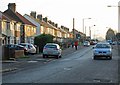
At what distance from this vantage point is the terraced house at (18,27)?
76575mm

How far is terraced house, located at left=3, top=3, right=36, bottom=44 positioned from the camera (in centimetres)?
7657

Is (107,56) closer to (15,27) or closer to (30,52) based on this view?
(30,52)

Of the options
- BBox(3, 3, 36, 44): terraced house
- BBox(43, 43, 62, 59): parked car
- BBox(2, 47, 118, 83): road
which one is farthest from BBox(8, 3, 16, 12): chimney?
BBox(2, 47, 118, 83): road

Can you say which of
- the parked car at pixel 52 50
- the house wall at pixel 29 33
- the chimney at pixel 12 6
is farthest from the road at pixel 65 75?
the house wall at pixel 29 33

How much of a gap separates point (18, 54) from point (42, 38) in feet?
54.5

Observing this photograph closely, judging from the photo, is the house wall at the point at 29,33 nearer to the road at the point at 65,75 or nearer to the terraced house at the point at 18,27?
the terraced house at the point at 18,27

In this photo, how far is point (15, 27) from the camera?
7619cm

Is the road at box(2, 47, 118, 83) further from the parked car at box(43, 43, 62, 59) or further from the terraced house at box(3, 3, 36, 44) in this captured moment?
the terraced house at box(3, 3, 36, 44)

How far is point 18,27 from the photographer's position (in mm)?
79188

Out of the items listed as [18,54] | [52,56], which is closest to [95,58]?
[52,56]

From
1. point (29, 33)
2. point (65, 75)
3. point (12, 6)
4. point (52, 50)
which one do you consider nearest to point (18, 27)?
point (12, 6)

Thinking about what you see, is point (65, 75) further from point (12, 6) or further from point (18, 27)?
point (12, 6)

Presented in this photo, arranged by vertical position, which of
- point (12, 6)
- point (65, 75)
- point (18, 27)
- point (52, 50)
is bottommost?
point (65, 75)

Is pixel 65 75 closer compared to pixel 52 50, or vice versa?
pixel 65 75
